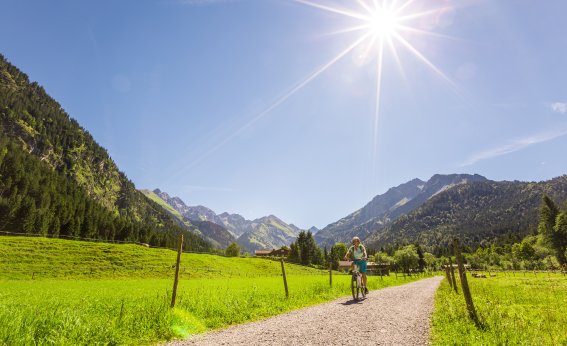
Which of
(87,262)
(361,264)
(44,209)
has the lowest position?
(87,262)

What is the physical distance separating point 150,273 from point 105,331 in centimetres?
5593

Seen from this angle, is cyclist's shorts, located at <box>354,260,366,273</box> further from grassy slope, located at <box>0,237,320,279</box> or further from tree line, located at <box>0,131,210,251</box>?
tree line, located at <box>0,131,210,251</box>

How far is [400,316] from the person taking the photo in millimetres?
11391

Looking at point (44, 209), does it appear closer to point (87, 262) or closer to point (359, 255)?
point (87, 262)

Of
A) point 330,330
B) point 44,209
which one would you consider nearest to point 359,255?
point 330,330

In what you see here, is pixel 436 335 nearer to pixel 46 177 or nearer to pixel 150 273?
pixel 150 273

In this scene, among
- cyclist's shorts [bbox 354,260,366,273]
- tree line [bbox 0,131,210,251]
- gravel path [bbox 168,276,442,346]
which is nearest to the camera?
gravel path [bbox 168,276,442,346]

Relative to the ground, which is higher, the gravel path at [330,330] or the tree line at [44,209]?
the tree line at [44,209]

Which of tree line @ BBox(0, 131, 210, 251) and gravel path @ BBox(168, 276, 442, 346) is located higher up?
tree line @ BBox(0, 131, 210, 251)

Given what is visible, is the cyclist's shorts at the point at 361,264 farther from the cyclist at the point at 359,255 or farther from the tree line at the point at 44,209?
the tree line at the point at 44,209

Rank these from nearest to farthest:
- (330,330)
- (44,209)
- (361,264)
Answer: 1. (330,330)
2. (361,264)
3. (44,209)

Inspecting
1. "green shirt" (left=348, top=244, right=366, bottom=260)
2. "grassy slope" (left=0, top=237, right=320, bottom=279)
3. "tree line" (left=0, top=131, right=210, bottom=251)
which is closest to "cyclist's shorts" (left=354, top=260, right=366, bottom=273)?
"green shirt" (left=348, top=244, right=366, bottom=260)

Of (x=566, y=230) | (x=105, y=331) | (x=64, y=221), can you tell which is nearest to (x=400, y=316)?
(x=105, y=331)

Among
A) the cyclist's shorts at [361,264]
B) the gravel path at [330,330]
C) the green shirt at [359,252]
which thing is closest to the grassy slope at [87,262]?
the cyclist's shorts at [361,264]
